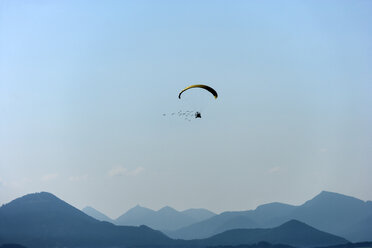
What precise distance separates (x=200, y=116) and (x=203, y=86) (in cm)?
777

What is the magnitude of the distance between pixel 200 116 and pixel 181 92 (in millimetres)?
6366

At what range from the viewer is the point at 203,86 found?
101062 mm

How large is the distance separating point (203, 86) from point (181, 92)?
470 cm

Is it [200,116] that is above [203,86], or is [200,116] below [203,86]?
below

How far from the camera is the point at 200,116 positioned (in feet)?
314

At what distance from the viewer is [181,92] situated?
9894 cm
